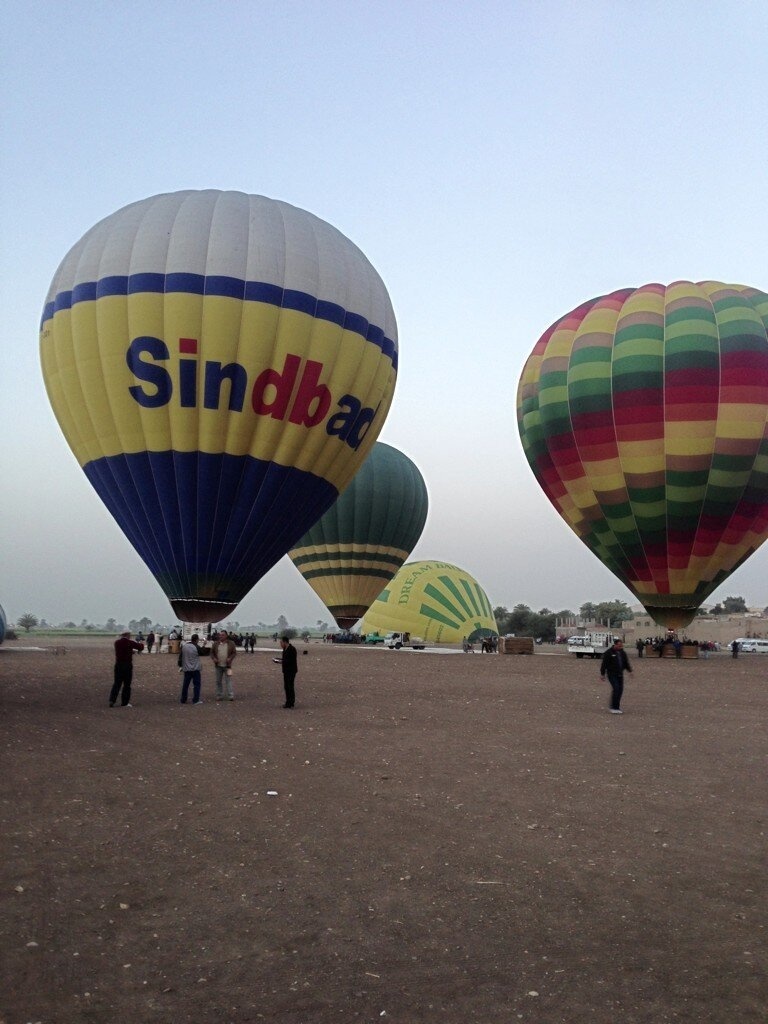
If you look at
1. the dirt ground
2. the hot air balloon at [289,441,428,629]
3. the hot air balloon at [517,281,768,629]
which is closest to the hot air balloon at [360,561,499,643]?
the hot air balloon at [289,441,428,629]

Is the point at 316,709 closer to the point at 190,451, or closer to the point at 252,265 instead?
the point at 190,451

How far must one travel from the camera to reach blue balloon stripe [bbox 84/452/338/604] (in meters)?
23.7

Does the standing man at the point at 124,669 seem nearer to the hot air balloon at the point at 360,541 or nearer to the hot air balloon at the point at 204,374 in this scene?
the hot air balloon at the point at 204,374

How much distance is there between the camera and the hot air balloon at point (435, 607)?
56.2m

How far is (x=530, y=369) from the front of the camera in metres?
37.4

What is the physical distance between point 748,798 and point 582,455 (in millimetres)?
26403

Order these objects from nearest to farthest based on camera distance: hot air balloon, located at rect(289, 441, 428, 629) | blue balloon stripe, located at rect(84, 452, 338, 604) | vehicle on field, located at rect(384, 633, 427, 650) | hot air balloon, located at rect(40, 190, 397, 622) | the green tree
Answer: hot air balloon, located at rect(40, 190, 397, 622) < blue balloon stripe, located at rect(84, 452, 338, 604) < hot air balloon, located at rect(289, 441, 428, 629) < vehicle on field, located at rect(384, 633, 427, 650) < the green tree

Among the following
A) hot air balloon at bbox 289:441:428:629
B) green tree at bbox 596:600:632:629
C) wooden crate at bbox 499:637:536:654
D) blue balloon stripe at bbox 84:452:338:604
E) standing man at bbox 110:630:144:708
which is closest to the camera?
standing man at bbox 110:630:144:708

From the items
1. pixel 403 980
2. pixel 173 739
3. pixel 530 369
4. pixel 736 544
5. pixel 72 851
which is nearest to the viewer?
pixel 403 980

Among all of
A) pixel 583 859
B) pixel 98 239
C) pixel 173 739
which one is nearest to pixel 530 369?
pixel 98 239

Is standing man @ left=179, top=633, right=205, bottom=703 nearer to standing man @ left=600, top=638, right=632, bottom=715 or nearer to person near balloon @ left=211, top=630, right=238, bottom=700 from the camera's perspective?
person near balloon @ left=211, top=630, right=238, bottom=700

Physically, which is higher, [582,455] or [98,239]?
[98,239]

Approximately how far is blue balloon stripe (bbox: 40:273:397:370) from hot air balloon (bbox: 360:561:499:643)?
3410 centimetres

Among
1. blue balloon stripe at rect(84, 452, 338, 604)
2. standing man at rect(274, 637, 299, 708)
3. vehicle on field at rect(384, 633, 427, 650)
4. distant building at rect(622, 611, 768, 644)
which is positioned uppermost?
blue balloon stripe at rect(84, 452, 338, 604)
